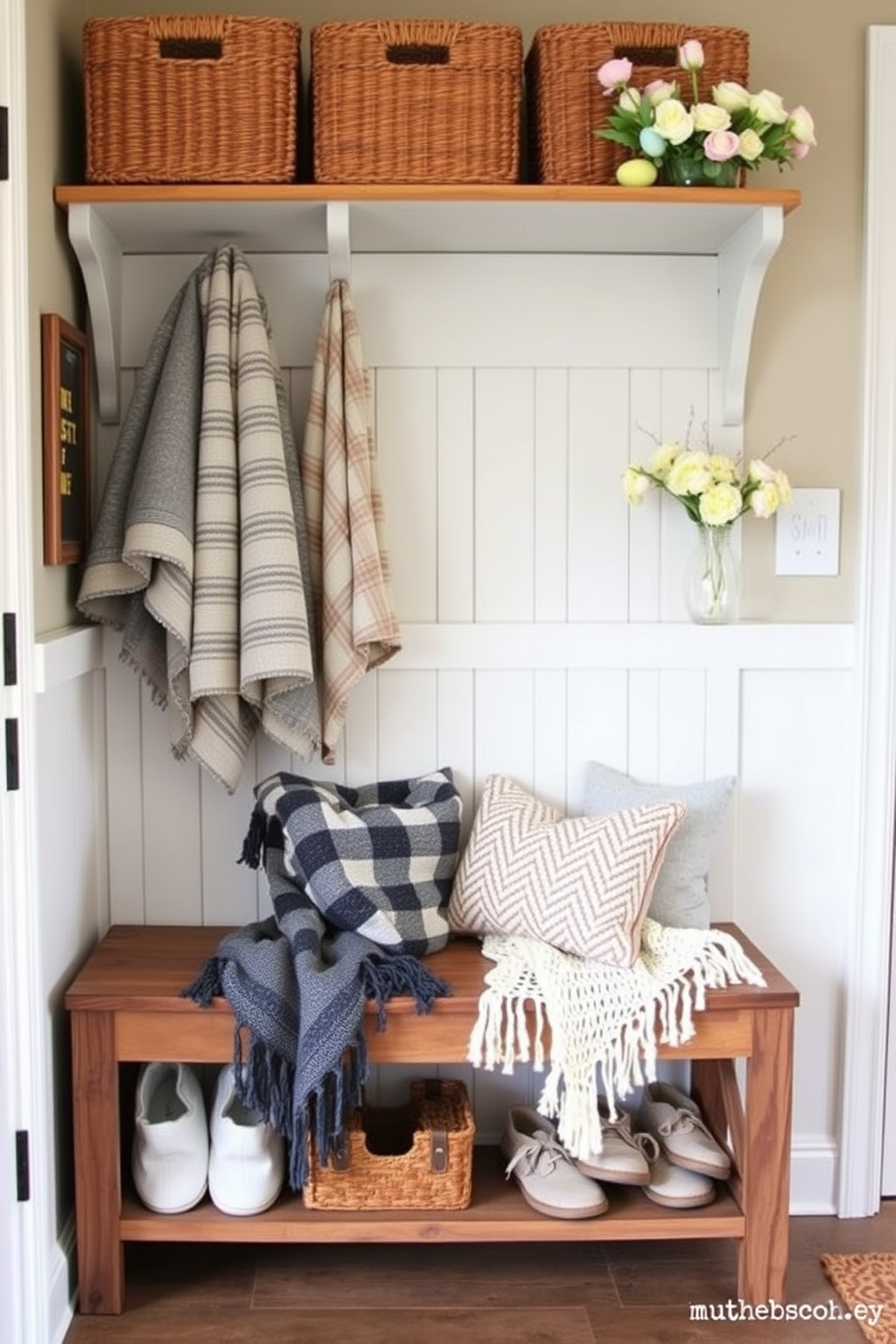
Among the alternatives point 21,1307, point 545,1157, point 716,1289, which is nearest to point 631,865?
point 545,1157

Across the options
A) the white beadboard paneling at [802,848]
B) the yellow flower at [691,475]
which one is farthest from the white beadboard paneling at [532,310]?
the white beadboard paneling at [802,848]

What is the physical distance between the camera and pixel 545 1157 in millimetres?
2199

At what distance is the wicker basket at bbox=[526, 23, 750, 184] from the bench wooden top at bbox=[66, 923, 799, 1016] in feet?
4.04

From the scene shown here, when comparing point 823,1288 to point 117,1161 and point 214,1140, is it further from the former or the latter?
point 117,1161

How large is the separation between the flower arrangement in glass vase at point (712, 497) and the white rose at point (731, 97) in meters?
0.52

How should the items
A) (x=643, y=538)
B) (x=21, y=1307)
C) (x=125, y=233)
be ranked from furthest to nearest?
(x=643, y=538) → (x=125, y=233) → (x=21, y=1307)

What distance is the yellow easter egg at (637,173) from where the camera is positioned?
2059 millimetres

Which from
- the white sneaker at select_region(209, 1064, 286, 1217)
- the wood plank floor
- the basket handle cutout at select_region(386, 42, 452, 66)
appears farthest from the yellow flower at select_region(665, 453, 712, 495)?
the wood plank floor

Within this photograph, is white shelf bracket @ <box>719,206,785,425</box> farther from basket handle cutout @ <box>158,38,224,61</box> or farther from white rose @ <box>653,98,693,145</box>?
basket handle cutout @ <box>158,38,224,61</box>

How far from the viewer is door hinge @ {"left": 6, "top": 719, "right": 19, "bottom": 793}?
1883mm

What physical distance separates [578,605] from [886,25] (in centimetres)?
110

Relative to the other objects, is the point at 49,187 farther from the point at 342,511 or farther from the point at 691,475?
the point at 691,475

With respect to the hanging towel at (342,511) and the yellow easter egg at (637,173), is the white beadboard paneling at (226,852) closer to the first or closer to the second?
the hanging towel at (342,511)

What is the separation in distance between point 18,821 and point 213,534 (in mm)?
533
